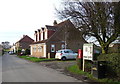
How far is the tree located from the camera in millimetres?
12375

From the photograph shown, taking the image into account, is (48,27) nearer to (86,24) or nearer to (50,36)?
(50,36)

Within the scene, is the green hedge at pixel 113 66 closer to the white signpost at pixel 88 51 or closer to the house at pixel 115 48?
the house at pixel 115 48

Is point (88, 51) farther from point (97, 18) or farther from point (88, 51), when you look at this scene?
point (97, 18)

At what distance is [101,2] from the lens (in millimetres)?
12422

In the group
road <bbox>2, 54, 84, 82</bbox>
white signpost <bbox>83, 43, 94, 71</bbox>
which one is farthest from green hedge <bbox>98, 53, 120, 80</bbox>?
road <bbox>2, 54, 84, 82</bbox>

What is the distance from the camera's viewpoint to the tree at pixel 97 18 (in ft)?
40.6

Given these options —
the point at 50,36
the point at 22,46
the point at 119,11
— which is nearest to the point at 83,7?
the point at 119,11

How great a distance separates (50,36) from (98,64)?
26.0 m

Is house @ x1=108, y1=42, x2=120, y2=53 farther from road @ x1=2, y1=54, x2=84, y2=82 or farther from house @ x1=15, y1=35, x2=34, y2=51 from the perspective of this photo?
house @ x1=15, y1=35, x2=34, y2=51

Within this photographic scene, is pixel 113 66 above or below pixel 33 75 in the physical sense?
above

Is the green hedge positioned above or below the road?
above

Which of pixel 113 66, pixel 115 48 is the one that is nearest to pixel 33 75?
pixel 113 66

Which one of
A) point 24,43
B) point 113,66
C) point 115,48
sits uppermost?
point 24,43

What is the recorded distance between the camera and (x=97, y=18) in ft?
41.6
